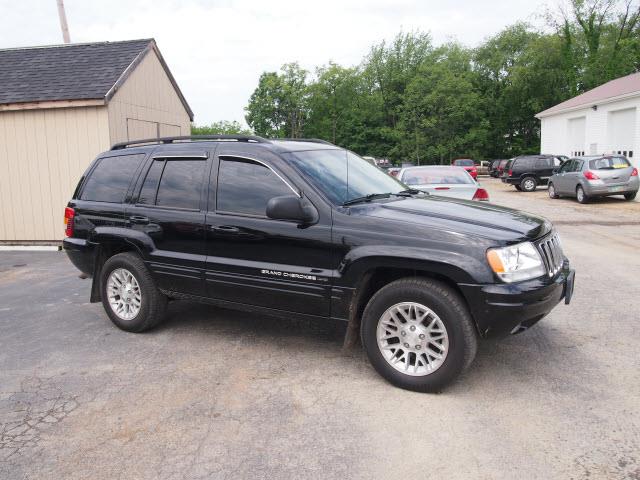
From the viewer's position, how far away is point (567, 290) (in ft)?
13.7

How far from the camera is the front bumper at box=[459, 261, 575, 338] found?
3.64 metres

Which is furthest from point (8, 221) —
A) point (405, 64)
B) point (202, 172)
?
point (405, 64)

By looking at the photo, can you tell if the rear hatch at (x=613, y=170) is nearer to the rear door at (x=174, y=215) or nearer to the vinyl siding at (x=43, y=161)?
the vinyl siding at (x=43, y=161)

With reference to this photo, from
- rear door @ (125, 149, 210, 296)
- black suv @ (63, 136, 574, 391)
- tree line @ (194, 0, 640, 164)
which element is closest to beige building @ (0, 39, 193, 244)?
black suv @ (63, 136, 574, 391)

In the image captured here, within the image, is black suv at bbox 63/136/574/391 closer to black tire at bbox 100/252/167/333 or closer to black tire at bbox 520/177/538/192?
black tire at bbox 100/252/167/333

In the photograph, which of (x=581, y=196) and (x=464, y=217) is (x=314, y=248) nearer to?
(x=464, y=217)

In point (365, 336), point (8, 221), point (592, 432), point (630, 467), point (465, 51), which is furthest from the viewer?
point (465, 51)

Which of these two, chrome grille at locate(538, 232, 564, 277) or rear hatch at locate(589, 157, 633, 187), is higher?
rear hatch at locate(589, 157, 633, 187)

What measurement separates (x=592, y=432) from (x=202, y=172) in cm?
362

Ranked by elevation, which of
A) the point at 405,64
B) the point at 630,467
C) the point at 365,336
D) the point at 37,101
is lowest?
the point at 630,467

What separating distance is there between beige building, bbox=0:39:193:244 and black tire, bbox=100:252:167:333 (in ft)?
20.0

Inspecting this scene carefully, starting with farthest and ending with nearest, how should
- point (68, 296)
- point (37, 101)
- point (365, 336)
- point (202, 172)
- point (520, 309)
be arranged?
point (37, 101)
point (68, 296)
point (202, 172)
point (365, 336)
point (520, 309)

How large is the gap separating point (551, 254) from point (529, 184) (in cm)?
2326

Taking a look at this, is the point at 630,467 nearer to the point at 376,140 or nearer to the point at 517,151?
the point at 517,151
